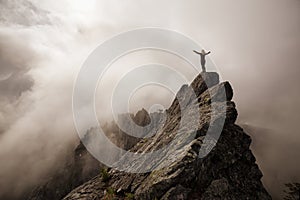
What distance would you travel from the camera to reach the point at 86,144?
125 meters

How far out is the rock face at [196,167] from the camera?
24.7 m

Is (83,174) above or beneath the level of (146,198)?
above

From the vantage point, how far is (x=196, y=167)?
83.5ft

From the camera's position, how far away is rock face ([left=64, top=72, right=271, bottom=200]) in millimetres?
24672

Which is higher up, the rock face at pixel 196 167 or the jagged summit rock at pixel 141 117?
the jagged summit rock at pixel 141 117

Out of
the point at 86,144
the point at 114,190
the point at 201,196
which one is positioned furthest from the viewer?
the point at 86,144

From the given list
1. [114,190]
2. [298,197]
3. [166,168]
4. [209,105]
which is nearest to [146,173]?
[166,168]

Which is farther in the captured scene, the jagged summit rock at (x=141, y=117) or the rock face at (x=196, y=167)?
the jagged summit rock at (x=141, y=117)

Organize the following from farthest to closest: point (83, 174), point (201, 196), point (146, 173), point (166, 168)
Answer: point (83, 174) < point (146, 173) < point (166, 168) < point (201, 196)

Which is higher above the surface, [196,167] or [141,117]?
[141,117]

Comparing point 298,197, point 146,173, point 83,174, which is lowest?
point 298,197

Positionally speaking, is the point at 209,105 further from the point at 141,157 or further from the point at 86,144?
the point at 86,144

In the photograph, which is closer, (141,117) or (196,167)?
(196,167)

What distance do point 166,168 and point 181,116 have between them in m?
12.1
